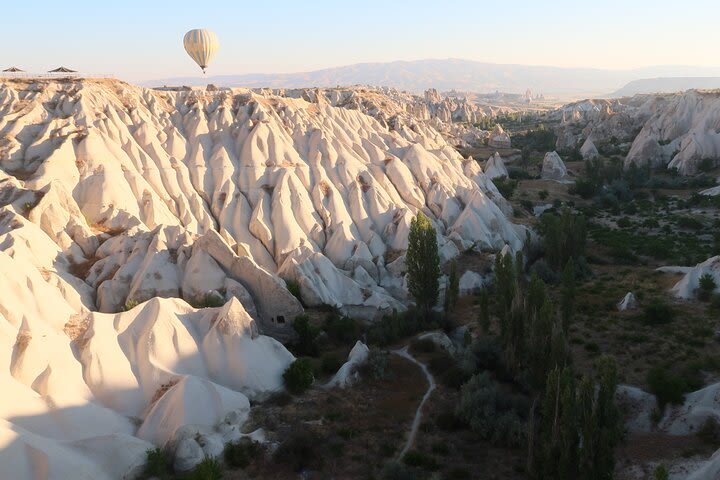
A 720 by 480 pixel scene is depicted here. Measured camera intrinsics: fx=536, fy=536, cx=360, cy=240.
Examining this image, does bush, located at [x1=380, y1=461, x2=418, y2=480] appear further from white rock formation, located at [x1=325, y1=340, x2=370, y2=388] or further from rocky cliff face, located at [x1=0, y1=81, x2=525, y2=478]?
white rock formation, located at [x1=325, y1=340, x2=370, y2=388]

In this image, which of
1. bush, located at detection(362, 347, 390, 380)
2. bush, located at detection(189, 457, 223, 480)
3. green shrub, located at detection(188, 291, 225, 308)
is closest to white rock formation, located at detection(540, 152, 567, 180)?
bush, located at detection(362, 347, 390, 380)

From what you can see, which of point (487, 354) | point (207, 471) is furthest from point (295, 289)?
point (207, 471)

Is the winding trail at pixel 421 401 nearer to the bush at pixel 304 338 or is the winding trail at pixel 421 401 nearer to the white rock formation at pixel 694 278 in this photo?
the bush at pixel 304 338

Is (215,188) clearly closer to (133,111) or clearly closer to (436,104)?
(133,111)

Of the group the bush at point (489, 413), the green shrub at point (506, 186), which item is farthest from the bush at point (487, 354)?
the green shrub at point (506, 186)

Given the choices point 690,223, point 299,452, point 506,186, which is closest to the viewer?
point 299,452

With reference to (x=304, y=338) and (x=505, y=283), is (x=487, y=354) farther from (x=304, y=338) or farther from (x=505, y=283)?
(x=304, y=338)
